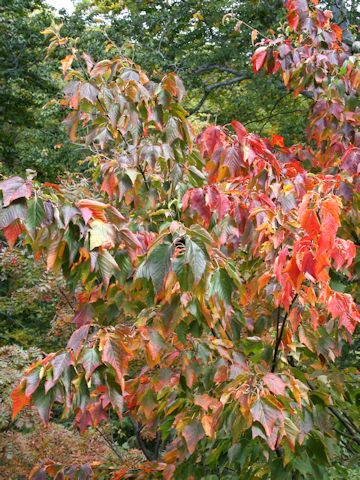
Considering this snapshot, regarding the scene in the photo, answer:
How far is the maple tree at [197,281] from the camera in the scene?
165 centimetres

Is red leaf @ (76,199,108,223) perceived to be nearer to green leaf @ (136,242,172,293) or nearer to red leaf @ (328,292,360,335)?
green leaf @ (136,242,172,293)

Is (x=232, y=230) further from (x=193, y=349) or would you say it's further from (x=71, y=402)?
(x=71, y=402)

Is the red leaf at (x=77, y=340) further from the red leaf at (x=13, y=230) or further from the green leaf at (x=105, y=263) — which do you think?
the red leaf at (x=13, y=230)

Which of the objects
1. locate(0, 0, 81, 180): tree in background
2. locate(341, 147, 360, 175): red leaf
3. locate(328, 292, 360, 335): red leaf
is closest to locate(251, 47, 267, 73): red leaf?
locate(341, 147, 360, 175): red leaf

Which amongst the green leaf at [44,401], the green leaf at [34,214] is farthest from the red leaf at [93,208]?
the green leaf at [44,401]

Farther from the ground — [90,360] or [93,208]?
[93,208]

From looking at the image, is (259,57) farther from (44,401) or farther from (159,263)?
(44,401)

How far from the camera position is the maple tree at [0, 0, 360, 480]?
165 cm

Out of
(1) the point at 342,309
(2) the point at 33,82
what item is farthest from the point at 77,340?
(2) the point at 33,82

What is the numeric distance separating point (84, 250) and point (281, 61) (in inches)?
84.5

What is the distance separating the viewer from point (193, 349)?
2154 mm

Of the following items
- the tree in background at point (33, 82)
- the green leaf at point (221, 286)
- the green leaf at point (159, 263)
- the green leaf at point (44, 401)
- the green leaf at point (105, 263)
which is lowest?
the tree in background at point (33, 82)

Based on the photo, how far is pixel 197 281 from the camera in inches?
60.3

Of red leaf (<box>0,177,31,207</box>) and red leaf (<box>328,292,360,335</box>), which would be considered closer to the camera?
red leaf (<box>0,177,31,207</box>)
